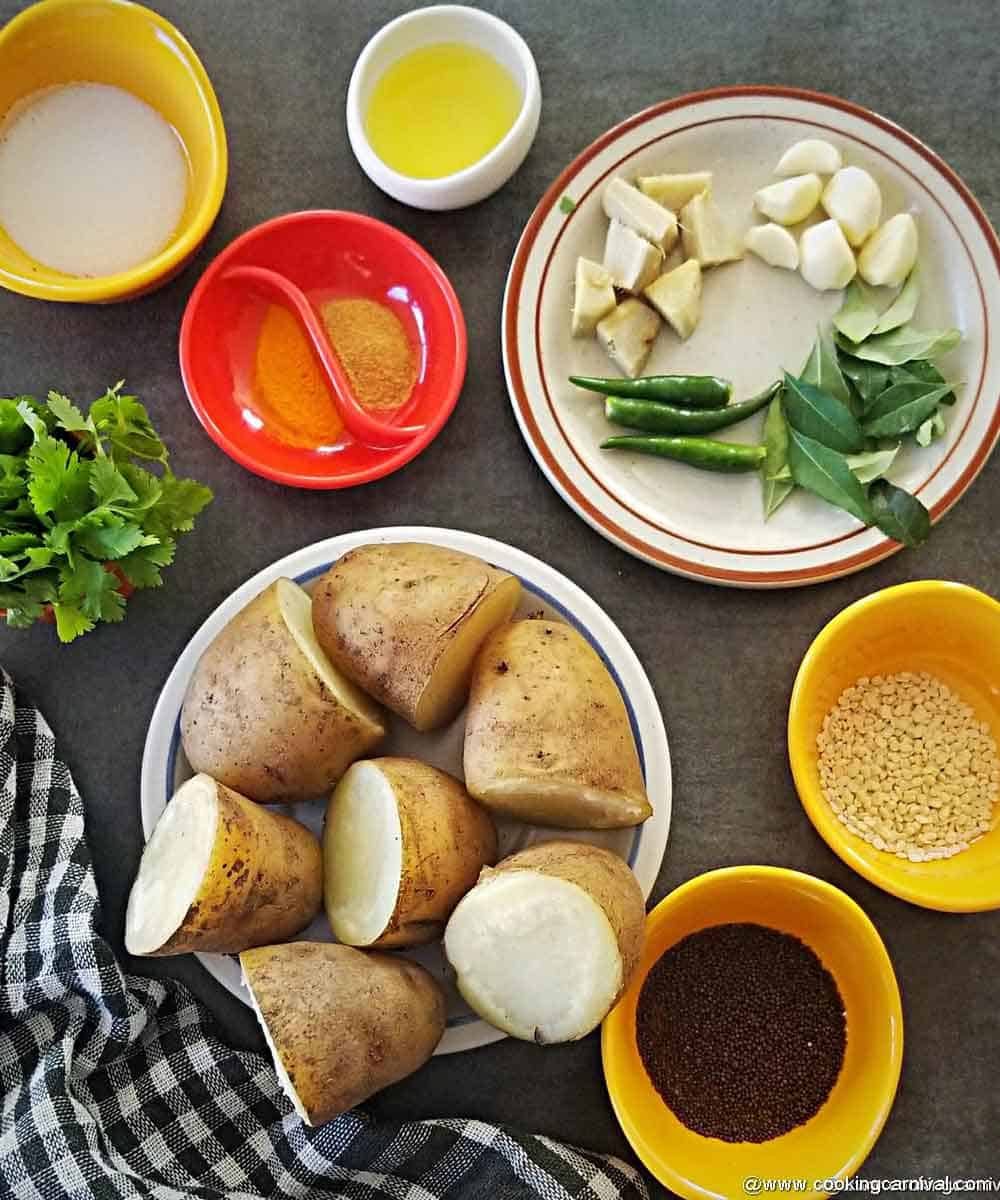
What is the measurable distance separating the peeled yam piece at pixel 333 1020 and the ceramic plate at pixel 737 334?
1.82ft

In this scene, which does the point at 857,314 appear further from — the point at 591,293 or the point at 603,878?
the point at 603,878

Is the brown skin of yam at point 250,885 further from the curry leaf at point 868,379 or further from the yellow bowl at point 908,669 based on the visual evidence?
the curry leaf at point 868,379

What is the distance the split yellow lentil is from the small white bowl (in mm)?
739

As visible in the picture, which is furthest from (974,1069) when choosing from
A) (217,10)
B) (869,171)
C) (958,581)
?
(217,10)

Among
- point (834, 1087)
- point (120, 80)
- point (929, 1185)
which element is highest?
point (120, 80)

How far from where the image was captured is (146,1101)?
1270mm

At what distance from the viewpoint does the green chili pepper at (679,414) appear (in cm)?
131

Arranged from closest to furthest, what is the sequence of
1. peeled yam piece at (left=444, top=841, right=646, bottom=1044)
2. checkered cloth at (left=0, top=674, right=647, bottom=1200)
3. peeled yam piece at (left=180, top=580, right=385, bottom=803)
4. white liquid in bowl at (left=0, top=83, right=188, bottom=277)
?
peeled yam piece at (left=444, top=841, right=646, bottom=1044) → peeled yam piece at (left=180, top=580, right=385, bottom=803) → checkered cloth at (left=0, top=674, right=647, bottom=1200) → white liquid in bowl at (left=0, top=83, right=188, bottom=277)

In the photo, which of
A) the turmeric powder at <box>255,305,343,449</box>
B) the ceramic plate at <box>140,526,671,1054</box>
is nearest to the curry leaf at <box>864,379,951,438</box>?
the ceramic plate at <box>140,526,671,1054</box>

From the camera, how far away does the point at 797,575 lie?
1.28m

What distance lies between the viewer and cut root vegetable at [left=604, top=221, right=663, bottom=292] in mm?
1294

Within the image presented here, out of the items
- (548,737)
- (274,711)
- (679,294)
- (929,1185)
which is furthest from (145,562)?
(929,1185)

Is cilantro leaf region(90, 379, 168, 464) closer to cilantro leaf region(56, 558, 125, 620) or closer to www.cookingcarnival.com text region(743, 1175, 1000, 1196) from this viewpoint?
cilantro leaf region(56, 558, 125, 620)

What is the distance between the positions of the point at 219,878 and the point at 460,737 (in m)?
0.31
